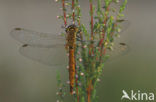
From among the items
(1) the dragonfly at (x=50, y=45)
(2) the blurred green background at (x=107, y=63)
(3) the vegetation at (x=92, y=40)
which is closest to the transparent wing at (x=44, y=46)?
(1) the dragonfly at (x=50, y=45)

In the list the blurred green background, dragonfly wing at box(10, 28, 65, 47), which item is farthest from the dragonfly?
A: the blurred green background

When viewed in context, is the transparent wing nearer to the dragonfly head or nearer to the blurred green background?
the dragonfly head

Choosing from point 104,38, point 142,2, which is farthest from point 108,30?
point 142,2

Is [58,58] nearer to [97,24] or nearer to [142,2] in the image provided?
[97,24]

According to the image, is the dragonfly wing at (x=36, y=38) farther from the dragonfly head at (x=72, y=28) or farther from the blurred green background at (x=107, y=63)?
the blurred green background at (x=107, y=63)

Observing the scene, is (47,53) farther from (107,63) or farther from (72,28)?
(107,63)
